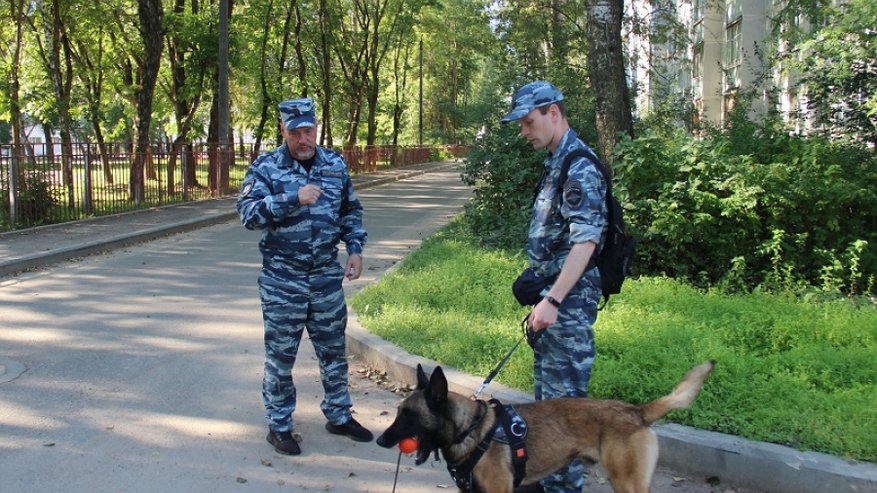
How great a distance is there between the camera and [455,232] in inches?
500

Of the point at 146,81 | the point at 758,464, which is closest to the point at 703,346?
the point at 758,464

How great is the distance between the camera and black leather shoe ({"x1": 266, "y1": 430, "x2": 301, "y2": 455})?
14.2 feet

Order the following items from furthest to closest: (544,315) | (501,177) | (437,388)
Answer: (501,177), (544,315), (437,388)

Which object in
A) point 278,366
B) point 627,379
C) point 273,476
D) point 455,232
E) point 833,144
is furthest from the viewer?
point 455,232

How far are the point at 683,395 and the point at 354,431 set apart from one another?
219 cm

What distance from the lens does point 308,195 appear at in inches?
154

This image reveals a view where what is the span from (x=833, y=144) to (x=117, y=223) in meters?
12.5

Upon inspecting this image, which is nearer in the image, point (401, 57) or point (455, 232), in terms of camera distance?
point (455, 232)

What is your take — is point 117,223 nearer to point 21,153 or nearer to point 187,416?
point 21,153

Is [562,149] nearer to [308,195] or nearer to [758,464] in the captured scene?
[308,195]

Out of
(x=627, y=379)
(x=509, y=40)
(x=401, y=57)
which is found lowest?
(x=627, y=379)

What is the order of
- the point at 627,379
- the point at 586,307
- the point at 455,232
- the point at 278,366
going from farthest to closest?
the point at 455,232
the point at 627,379
the point at 278,366
the point at 586,307

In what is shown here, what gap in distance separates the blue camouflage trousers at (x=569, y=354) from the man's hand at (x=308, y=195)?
1382 mm

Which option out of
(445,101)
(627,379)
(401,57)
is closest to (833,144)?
(627,379)
